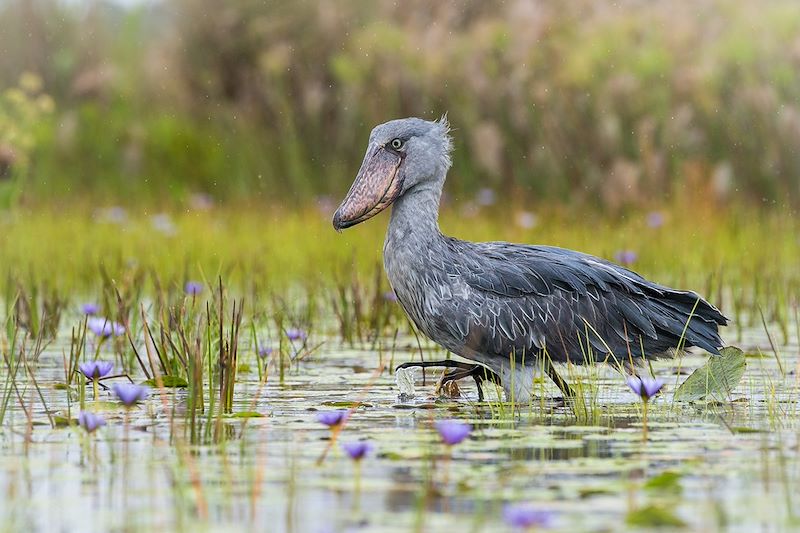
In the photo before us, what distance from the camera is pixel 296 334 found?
7.20 m

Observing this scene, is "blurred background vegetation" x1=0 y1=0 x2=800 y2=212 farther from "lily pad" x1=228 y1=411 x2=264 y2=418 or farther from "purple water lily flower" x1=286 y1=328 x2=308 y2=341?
"lily pad" x1=228 y1=411 x2=264 y2=418

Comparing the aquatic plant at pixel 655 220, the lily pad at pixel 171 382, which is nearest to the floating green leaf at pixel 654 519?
the lily pad at pixel 171 382

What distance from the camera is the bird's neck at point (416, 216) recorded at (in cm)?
646

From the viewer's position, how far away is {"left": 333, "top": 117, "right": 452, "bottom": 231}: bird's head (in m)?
6.54

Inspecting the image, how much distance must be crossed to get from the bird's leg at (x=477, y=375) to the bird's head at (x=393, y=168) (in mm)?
826

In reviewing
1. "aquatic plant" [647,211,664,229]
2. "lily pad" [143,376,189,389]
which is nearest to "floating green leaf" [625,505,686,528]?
"lily pad" [143,376,189,389]

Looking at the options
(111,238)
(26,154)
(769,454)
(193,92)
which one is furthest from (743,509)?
(193,92)

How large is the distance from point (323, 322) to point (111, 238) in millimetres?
4180

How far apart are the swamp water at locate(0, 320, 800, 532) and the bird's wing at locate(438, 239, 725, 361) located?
1.19 feet

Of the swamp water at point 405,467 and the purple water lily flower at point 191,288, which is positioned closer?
the swamp water at point 405,467

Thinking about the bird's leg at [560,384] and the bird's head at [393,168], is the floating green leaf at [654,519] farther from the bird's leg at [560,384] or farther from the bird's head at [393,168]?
the bird's head at [393,168]

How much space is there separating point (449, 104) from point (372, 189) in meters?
9.35

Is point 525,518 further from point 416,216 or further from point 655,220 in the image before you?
point 655,220

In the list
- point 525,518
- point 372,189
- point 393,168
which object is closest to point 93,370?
point 372,189
